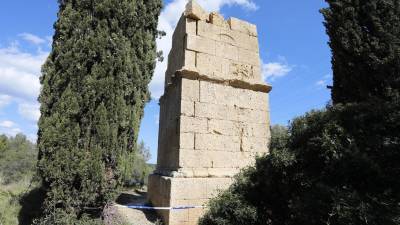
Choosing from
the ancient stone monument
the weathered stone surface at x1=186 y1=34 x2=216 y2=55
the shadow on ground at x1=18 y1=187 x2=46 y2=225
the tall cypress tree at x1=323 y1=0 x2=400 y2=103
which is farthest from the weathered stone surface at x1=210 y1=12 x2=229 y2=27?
the shadow on ground at x1=18 y1=187 x2=46 y2=225

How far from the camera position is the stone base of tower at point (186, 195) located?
17.4ft

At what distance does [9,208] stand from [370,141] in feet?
24.4

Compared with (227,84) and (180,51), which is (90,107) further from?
(227,84)

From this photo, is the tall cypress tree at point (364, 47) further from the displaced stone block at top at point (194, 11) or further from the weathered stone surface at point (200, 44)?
the displaced stone block at top at point (194, 11)

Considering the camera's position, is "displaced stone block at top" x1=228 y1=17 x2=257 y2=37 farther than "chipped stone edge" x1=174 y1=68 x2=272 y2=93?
Yes

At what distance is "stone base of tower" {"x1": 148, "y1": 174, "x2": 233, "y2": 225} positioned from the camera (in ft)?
17.4

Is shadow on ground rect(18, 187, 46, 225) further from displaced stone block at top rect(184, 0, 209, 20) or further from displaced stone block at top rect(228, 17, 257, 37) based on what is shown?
displaced stone block at top rect(228, 17, 257, 37)

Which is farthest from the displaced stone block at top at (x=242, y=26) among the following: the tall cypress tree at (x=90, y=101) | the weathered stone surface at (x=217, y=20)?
the tall cypress tree at (x=90, y=101)

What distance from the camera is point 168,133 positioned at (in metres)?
6.78

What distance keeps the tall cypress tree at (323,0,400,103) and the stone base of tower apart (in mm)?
5388

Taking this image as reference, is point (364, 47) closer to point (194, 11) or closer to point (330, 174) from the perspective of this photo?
point (194, 11)

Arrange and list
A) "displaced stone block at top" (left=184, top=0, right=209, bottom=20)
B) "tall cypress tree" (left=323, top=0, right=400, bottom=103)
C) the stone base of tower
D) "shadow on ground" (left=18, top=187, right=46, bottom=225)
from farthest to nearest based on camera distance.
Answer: "tall cypress tree" (left=323, top=0, right=400, bottom=103)
"displaced stone block at top" (left=184, top=0, right=209, bottom=20)
"shadow on ground" (left=18, top=187, right=46, bottom=225)
the stone base of tower

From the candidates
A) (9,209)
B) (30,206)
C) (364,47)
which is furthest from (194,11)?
(9,209)

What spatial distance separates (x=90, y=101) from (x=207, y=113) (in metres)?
2.37
